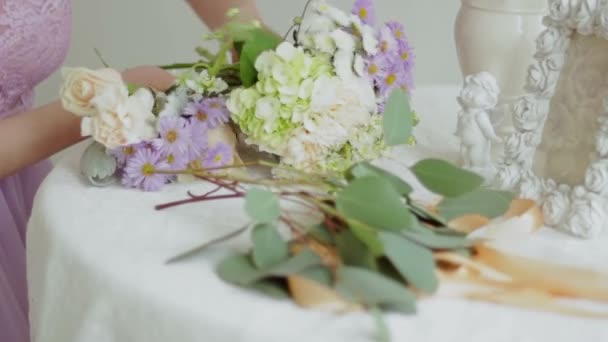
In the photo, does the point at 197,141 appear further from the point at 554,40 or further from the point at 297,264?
the point at 554,40

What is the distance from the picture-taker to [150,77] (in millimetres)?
1020

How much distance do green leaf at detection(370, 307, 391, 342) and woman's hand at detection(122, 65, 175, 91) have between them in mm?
533

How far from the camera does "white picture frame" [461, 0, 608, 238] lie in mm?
743

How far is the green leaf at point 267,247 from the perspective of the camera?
1.99ft

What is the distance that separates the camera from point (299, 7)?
1821mm

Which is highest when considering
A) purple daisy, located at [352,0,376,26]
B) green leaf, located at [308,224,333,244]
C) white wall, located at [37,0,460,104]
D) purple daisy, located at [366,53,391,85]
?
purple daisy, located at [352,0,376,26]

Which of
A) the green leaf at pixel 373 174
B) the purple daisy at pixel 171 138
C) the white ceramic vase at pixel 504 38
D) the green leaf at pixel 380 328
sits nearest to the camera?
the green leaf at pixel 380 328

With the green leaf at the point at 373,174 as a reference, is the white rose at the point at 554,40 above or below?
above

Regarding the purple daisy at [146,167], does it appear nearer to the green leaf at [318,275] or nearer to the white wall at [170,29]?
the green leaf at [318,275]

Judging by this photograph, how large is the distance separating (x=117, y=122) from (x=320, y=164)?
21 cm

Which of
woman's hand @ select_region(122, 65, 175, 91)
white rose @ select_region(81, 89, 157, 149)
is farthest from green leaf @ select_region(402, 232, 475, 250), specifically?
woman's hand @ select_region(122, 65, 175, 91)

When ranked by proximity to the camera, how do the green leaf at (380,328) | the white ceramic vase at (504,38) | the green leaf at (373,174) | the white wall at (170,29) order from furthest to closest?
the white wall at (170,29)
the white ceramic vase at (504,38)
the green leaf at (373,174)
the green leaf at (380,328)

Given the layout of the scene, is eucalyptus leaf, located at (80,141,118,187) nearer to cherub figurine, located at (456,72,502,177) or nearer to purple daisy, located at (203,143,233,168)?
purple daisy, located at (203,143,233,168)

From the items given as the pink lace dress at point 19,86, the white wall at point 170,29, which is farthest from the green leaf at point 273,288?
the white wall at point 170,29
